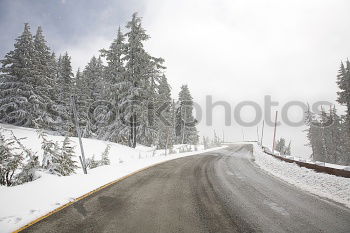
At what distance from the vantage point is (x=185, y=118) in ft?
153

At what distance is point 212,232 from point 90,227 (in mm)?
2371

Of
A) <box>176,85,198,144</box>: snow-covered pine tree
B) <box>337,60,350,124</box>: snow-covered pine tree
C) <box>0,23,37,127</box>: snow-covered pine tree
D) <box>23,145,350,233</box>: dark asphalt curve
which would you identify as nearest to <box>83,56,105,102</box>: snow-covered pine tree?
<box>0,23,37,127</box>: snow-covered pine tree

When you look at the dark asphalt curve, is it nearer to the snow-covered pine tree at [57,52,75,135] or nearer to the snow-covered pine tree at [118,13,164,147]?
the snow-covered pine tree at [118,13,164,147]

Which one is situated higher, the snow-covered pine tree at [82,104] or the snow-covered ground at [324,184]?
the snow-covered pine tree at [82,104]

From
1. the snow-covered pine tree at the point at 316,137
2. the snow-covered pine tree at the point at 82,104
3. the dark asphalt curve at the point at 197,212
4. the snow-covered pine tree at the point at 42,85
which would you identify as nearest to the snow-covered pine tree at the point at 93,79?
the snow-covered pine tree at the point at 82,104

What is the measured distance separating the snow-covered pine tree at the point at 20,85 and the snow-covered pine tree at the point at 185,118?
29.1m

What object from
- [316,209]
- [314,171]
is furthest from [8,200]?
[314,171]

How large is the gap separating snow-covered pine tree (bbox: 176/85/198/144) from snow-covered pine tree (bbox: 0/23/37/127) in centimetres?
2906

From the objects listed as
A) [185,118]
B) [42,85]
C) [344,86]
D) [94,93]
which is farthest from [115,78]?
[344,86]

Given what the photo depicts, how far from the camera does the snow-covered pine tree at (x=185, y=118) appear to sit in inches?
1852

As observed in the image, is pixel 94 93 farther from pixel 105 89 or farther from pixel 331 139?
pixel 331 139

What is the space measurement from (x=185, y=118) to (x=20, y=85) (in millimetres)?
30857

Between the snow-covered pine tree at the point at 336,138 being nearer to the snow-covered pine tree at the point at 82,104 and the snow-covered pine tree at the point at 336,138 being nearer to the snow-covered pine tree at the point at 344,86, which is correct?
the snow-covered pine tree at the point at 344,86

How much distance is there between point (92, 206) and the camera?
17.6ft
